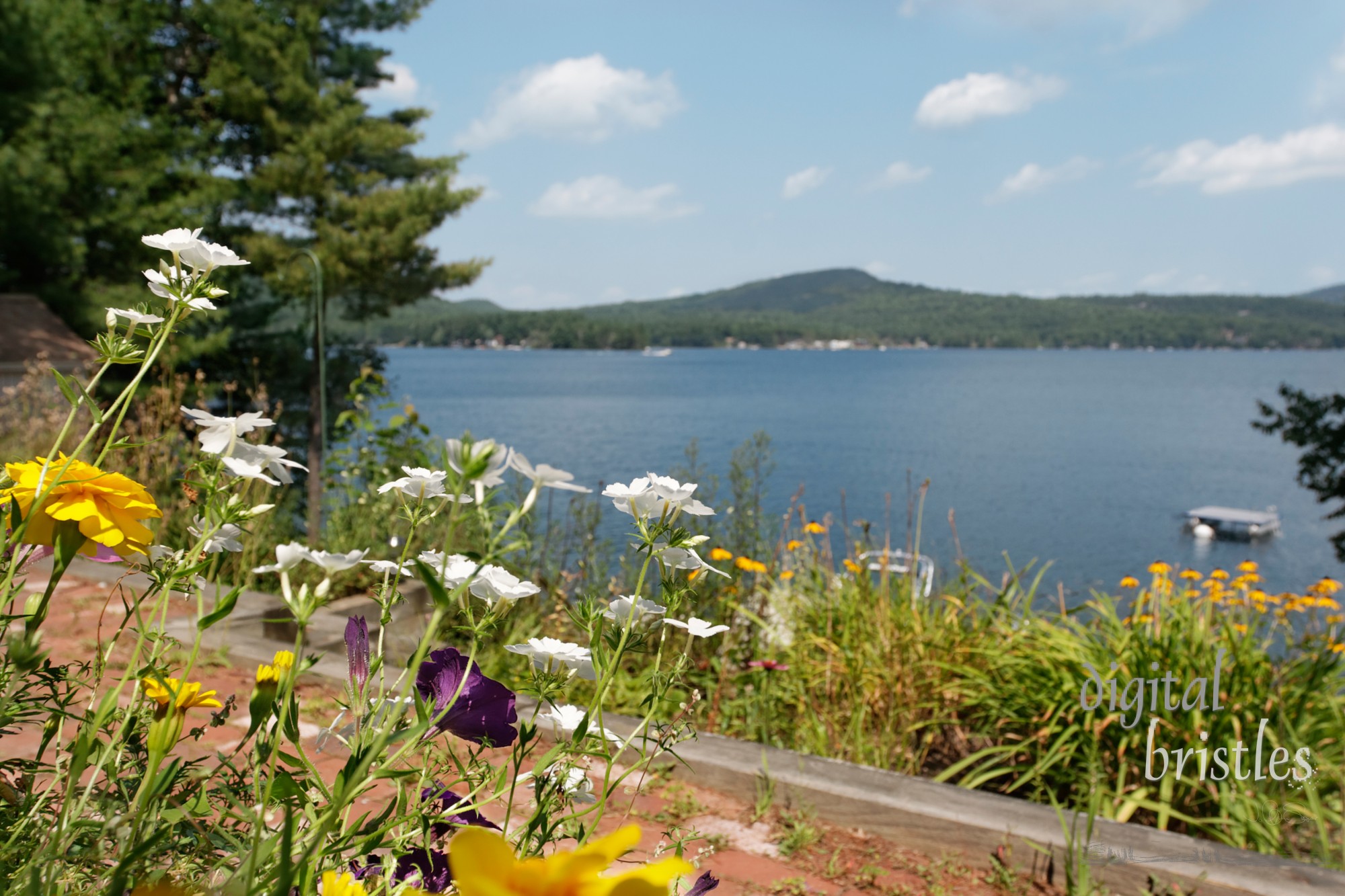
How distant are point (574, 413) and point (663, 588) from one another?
1373 inches

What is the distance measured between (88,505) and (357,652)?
0.80 feet

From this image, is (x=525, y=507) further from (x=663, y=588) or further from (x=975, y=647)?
(x=975, y=647)

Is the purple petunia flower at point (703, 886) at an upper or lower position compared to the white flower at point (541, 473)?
lower

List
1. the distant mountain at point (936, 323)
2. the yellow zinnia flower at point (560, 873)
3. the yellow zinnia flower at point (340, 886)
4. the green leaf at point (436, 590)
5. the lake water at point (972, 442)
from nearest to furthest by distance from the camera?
the yellow zinnia flower at point (560, 873), the green leaf at point (436, 590), the yellow zinnia flower at point (340, 886), the lake water at point (972, 442), the distant mountain at point (936, 323)

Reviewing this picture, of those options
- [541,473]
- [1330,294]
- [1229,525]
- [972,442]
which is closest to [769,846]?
[541,473]

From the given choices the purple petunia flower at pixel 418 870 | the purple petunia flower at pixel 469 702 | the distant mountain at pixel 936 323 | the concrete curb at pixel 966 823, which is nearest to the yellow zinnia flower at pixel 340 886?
the purple petunia flower at pixel 418 870

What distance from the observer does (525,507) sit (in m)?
0.60

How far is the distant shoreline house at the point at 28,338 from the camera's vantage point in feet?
35.5

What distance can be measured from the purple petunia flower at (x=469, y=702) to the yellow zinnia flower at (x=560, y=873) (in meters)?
0.46

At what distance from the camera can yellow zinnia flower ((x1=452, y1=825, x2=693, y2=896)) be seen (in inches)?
13.5

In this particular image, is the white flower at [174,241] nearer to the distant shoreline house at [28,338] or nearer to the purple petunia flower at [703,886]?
the purple petunia flower at [703,886]

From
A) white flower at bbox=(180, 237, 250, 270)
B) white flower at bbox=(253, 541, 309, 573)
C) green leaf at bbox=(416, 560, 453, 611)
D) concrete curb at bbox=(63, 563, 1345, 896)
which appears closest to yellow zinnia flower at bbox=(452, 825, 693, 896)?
green leaf at bbox=(416, 560, 453, 611)

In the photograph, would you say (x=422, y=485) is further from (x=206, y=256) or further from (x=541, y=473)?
(x=206, y=256)

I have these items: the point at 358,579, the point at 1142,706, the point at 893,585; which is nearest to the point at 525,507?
the point at 1142,706
